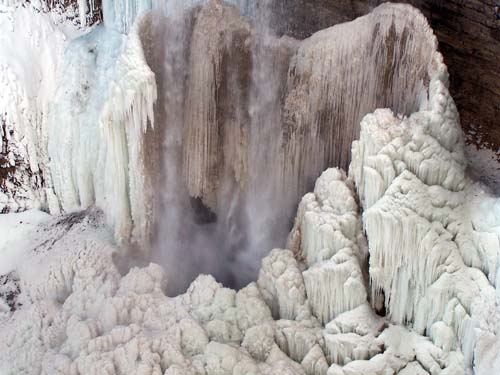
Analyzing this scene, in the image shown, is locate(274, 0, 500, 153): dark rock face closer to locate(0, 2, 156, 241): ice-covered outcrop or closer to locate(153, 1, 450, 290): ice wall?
locate(153, 1, 450, 290): ice wall

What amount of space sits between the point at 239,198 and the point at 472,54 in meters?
3.07

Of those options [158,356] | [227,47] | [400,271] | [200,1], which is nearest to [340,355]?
[400,271]

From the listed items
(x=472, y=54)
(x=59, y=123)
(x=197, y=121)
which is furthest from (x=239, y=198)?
(x=472, y=54)

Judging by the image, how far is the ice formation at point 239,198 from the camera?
5.44 metres

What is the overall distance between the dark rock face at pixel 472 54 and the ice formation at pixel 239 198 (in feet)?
2.07

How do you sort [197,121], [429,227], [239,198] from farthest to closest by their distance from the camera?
[239,198]
[197,121]
[429,227]

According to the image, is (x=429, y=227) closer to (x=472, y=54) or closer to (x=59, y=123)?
(x=472, y=54)

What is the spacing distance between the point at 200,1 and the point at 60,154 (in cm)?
241

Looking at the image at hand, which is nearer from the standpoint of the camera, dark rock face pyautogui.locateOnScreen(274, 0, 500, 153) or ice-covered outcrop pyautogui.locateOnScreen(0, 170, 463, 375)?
ice-covered outcrop pyautogui.locateOnScreen(0, 170, 463, 375)

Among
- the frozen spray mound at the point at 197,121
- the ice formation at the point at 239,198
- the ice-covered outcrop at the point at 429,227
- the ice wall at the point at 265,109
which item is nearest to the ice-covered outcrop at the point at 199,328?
the ice formation at the point at 239,198

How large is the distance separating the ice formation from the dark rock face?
63 cm

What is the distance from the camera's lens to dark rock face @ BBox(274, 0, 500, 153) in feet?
21.0

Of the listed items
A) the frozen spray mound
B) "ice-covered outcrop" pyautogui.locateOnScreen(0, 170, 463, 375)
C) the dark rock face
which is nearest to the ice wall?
the frozen spray mound

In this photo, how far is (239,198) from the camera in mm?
7727
